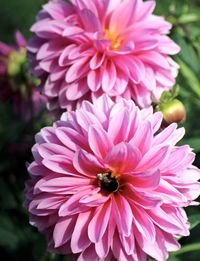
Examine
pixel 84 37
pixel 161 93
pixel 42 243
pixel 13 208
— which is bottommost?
pixel 13 208

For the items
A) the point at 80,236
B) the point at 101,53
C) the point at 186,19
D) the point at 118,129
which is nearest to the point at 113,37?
the point at 101,53

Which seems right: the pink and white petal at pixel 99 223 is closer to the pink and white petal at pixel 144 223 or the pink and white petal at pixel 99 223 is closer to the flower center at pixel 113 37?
the pink and white petal at pixel 144 223

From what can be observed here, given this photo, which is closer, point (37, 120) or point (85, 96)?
point (85, 96)

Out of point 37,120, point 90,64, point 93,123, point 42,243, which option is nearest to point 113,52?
point 90,64

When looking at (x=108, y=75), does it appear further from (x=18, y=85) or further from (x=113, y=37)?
(x=18, y=85)

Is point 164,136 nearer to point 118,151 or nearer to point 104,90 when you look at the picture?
point 118,151
